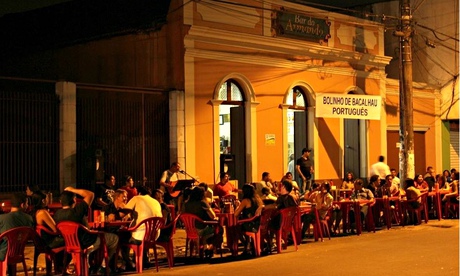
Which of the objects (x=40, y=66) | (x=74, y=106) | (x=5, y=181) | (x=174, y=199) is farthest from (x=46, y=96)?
(x=40, y=66)

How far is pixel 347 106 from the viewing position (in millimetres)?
23656

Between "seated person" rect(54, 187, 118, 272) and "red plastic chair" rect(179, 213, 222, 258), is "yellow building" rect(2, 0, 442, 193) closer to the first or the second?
"red plastic chair" rect(179, 213, 222, 258)

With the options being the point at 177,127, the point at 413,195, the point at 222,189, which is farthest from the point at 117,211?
the point at 413,195

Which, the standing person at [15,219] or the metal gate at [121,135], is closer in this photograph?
the standing person at [15,219]

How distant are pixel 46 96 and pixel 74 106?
2.26 feet

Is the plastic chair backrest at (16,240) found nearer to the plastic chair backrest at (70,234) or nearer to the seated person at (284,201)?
the plastic chair backrest at (70,234)

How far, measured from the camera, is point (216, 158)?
21.3 metres

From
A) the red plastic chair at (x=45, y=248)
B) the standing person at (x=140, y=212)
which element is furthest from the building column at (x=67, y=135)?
the red plastic chair at (x=45, y=248)

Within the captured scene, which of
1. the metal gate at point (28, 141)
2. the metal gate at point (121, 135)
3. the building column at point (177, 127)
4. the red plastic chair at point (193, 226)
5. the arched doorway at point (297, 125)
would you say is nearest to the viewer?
the red plastic chair at point (193, 226)

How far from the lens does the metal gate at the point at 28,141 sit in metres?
17.2

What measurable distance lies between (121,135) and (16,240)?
8633mm

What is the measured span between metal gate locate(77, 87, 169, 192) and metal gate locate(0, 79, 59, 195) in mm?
772

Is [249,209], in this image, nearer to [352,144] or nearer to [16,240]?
[16,240]

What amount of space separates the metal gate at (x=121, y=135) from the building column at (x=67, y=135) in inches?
12.6
